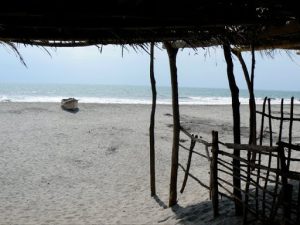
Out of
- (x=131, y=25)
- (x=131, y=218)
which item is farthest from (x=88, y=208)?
(x=131, y=25)

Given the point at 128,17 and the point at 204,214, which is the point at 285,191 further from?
the point at 128,17

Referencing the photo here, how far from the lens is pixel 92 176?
313 inches

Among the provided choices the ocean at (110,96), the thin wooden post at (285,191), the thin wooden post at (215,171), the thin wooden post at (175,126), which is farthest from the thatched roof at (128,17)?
the ocean at (110,96)

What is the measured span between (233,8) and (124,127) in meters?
11.7

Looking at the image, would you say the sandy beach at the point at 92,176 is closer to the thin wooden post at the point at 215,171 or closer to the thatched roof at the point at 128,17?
the thin wooden post at the point at 215,171

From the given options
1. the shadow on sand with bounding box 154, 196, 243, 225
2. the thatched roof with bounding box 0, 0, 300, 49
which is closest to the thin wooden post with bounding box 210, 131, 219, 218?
the shadow on sand with bounding box 154, 196, 243, 225

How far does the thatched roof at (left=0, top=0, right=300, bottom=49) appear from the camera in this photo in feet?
8.29

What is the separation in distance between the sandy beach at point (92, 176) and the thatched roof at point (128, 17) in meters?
2.35

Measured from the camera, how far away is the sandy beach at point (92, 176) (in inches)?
215

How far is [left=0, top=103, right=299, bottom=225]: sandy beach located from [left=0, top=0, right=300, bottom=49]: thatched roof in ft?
7.72

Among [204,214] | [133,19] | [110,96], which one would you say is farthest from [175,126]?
[110,96]

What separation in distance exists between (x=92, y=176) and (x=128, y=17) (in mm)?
5697

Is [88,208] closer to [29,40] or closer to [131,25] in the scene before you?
[29,40]

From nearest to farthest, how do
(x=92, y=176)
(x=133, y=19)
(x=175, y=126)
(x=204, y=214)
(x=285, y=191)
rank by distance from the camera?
1. (x=133, y=19)
2. (x=285, y=191)
3. (x=204, y=214)
4. (x=175, y=126)
5. (x=92, y=176)
